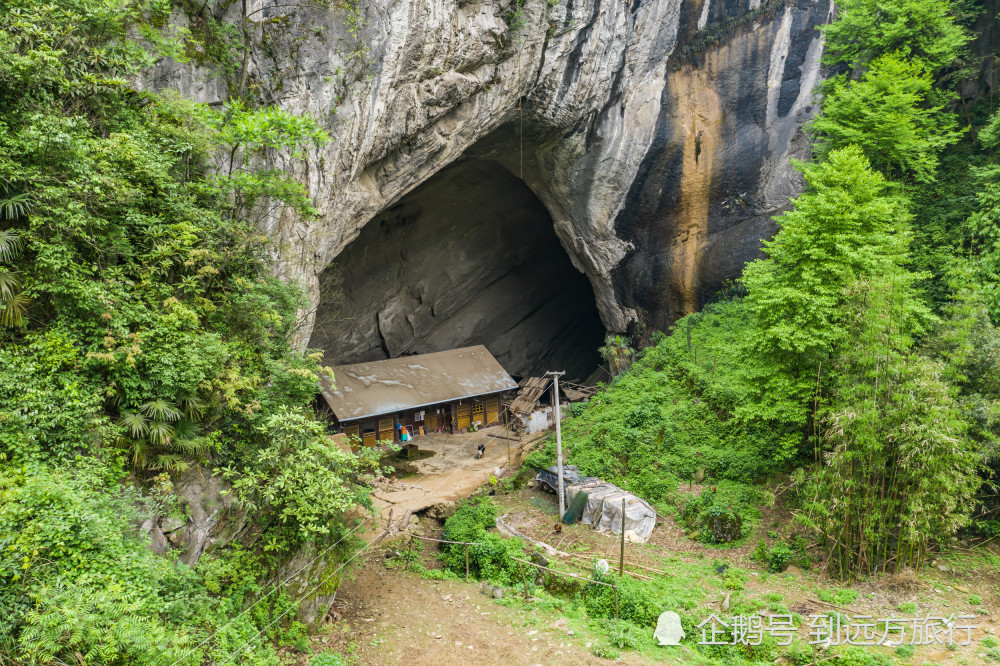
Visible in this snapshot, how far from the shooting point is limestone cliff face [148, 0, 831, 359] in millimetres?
14211

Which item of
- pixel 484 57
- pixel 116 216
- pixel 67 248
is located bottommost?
pixel 67 248

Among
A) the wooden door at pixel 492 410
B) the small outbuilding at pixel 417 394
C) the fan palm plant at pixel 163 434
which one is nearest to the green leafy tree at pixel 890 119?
the small outbuilding at pixel 417 394

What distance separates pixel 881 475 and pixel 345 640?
441 inches

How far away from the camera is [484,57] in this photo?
17.6 meters

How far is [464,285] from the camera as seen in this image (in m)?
28.5

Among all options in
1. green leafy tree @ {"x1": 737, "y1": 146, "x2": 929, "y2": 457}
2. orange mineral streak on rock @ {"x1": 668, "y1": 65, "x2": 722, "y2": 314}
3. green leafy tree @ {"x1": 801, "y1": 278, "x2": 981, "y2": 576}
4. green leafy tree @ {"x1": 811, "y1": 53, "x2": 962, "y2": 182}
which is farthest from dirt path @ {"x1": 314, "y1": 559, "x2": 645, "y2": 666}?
orange mineral streak on rock @ {"x1": 668, "y1": 65, "x2": 722, "y2": 314}

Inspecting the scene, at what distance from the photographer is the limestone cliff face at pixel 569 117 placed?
14211 mm

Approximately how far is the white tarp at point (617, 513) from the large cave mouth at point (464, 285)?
12.7m

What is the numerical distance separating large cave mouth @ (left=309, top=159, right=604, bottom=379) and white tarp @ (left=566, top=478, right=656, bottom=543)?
12665 mm

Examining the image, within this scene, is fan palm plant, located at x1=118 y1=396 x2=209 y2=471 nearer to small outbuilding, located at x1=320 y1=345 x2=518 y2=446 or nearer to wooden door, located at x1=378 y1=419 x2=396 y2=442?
small outbuilding, located at x1=320 y1=345 x2=518 y2=446

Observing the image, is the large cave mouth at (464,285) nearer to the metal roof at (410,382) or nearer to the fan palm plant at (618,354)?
the metal roof at (410,382)

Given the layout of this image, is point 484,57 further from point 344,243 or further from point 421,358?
point 421,358

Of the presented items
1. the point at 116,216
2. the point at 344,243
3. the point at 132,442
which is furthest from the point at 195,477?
the point at 344,243

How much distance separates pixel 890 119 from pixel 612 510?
47.5ft
